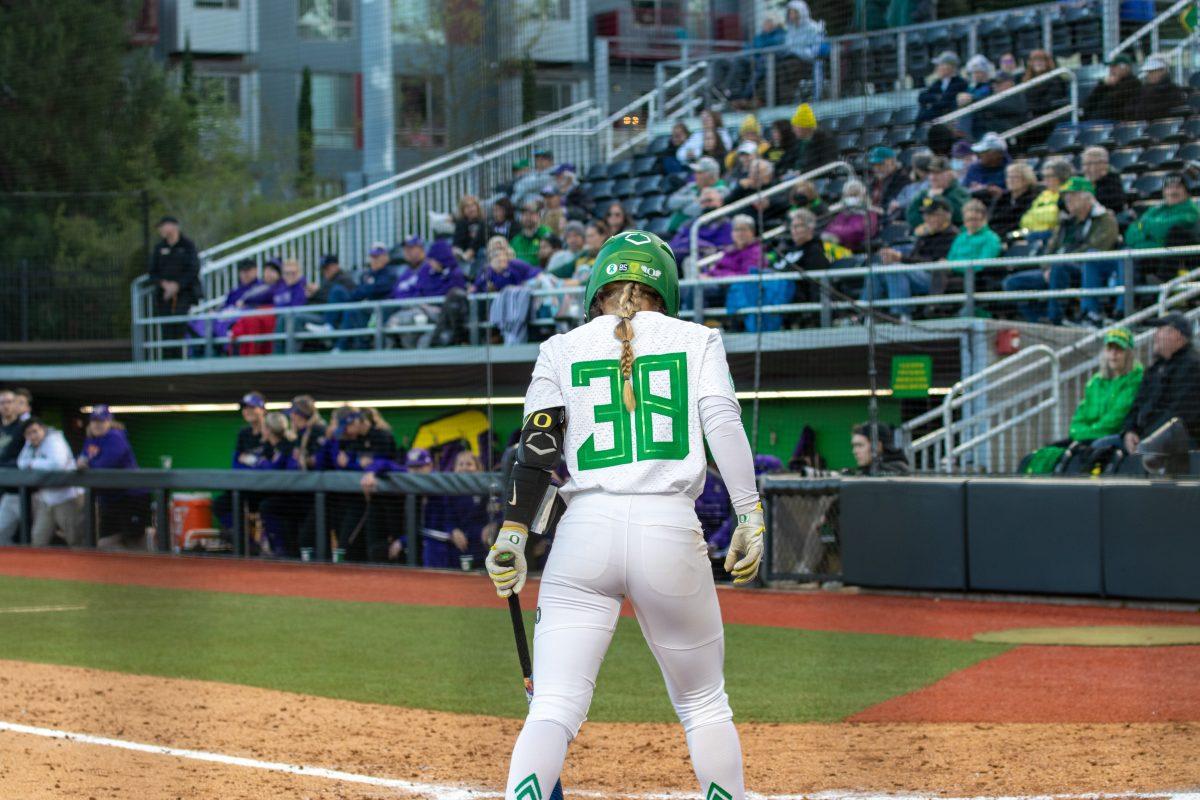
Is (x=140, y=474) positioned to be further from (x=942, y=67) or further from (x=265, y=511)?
(x=942, y=67)

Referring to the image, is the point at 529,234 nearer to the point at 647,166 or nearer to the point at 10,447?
the point at 647,166

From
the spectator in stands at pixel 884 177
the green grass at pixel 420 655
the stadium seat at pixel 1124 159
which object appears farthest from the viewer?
the spectator in stands at pixel 884 177

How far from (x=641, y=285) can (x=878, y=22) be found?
11414mm

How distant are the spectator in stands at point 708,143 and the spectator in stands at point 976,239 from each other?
3.71 metres

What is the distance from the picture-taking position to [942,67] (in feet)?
50.4

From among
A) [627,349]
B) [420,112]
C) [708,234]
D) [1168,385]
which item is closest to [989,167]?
[708,234]

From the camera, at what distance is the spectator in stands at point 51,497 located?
1531cm

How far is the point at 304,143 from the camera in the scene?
23859mm

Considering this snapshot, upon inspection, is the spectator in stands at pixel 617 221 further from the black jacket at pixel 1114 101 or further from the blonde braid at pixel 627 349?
the blonde braid at pixel 627 349

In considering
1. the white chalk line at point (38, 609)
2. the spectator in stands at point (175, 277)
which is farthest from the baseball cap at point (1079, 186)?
the spectator in stands at point (175, 277)

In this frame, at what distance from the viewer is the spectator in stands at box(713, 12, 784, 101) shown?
14.9 m

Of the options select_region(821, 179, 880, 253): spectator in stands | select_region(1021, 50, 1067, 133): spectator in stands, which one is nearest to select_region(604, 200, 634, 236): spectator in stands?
select_region(821, 179, 880, 253): spectator in stands

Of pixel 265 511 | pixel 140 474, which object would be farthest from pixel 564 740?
pixel 140 474

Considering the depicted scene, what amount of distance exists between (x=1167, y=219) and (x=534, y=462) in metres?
8.89
